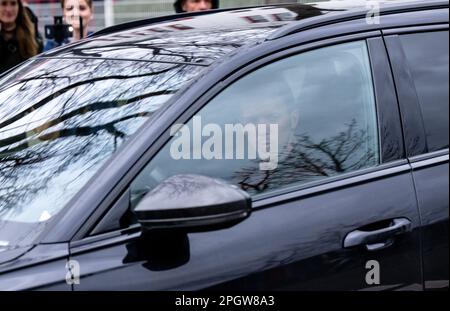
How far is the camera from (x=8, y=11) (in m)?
6.46

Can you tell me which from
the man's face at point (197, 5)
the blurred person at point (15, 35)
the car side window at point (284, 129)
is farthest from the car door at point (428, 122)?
the blurred person at point (15, 35)

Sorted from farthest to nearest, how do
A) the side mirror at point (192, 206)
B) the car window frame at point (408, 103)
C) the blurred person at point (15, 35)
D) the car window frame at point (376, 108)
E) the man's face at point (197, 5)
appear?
the blurred person at point (15, 35) → the man's face at point (197, 5) → the car window frame at point (408, 103) → the car window frame at point (376, 108) → the side mirror at point (192, 206)

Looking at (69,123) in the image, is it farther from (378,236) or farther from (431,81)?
(431,81)

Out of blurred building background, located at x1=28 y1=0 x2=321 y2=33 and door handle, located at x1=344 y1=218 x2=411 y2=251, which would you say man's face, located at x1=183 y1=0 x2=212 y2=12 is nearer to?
door handle, located at x1=344 y1=218 x2=411 y2=251

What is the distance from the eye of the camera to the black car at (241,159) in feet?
7.68

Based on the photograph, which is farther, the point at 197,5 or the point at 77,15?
the point at 77,15

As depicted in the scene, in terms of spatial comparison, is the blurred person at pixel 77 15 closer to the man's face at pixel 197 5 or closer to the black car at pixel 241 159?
the man's face at pixel 197 5

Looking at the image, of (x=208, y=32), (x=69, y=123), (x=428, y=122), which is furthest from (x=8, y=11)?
(x=428, y=122)

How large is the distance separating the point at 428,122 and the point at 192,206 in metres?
0.95

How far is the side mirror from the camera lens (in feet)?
7.44

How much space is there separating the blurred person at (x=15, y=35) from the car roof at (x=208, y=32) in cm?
293

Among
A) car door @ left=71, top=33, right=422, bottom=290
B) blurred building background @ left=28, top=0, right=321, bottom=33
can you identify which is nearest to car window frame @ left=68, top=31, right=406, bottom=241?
car door @ left=71, top=33, right=422, bottom=290

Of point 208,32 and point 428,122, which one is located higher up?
point 208,32
